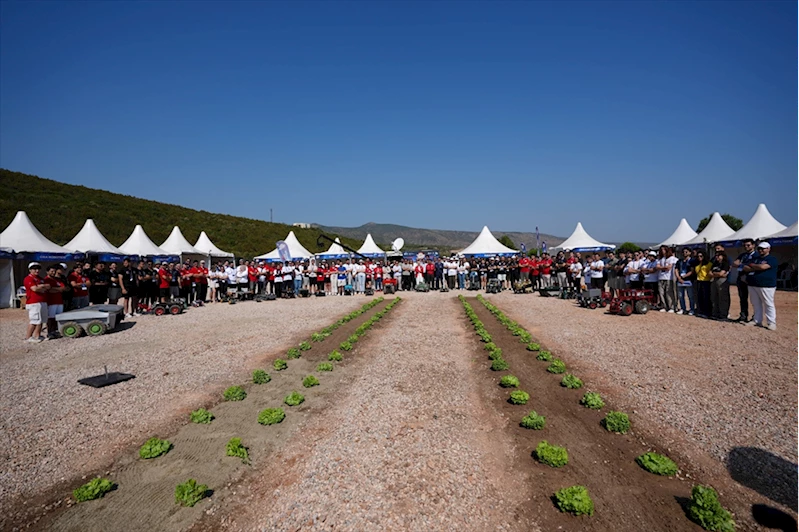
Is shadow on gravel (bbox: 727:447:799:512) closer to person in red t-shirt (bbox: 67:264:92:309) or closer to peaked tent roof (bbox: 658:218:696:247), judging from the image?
person in red t-shirt (bbox: 67:264:92:309)

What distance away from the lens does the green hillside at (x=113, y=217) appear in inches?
1986

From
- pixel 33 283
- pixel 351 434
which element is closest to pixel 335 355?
pixel 351 434

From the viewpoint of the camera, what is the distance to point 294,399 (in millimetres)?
7680

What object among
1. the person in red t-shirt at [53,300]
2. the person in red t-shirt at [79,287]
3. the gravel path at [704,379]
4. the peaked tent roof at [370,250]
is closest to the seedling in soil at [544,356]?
the gravel path at [704,379]

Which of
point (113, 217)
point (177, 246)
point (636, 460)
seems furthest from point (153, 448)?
point (113, 217)

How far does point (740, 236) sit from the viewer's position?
2733cm

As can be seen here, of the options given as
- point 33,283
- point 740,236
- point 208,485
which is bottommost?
point 208,485

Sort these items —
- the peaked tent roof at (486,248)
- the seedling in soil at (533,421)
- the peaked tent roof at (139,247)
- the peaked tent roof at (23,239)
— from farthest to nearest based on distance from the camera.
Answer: the peaked tent roof at (486,248) → the peaked tent roof at (139,247) → the peaked tent roof at (23,239) → the seedling in soil at (533,421)

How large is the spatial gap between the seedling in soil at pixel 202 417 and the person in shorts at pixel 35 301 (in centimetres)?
930

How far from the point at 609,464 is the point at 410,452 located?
2.49 meters

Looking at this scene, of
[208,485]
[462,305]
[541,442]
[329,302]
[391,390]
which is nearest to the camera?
[208,485]

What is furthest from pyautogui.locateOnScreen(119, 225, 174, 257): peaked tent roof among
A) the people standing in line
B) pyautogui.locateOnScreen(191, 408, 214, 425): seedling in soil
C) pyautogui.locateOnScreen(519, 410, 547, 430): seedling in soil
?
the people standing in line

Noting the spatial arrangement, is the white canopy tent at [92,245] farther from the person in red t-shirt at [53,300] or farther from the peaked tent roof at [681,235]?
the peaked tent roof at [681,235]

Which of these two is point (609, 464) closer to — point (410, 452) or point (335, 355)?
point (410, 452)
